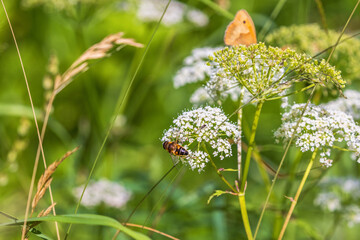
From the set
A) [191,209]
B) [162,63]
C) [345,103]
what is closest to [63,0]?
[162,63]

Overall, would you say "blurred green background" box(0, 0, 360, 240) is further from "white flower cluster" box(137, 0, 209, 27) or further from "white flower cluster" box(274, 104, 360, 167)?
"white flower cluster" box(274, 104, 360, 167)

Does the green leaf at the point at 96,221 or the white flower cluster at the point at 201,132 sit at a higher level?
the white flower cluster at the point at 201,132

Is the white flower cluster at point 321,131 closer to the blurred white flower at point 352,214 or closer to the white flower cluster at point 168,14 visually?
the blurred white flower at point 352,214

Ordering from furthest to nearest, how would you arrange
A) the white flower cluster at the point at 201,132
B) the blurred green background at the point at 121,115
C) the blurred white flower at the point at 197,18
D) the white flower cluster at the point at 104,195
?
the blurred white flower at the point at 197,18 → the blurred green background at the point at 121,115 → the white flower cluster at the point at 104,195 → the white flower cluster at the point at 201,132

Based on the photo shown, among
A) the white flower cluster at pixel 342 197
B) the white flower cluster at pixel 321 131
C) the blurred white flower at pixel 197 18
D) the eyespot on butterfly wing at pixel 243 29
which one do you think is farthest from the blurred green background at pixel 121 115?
the eyespot on butterfly wing at pixel 243 29

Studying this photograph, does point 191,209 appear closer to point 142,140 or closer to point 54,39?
Result: point 142,140

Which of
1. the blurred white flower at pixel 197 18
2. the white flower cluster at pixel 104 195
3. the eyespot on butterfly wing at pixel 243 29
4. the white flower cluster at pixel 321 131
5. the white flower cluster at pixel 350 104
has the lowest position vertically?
the white flower cluster at pixel 321 131
